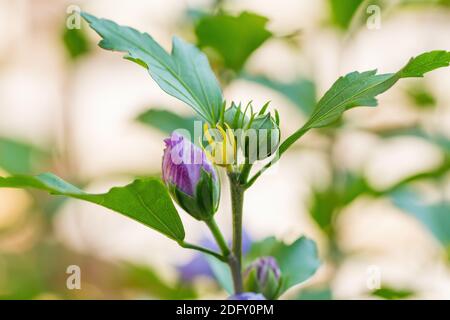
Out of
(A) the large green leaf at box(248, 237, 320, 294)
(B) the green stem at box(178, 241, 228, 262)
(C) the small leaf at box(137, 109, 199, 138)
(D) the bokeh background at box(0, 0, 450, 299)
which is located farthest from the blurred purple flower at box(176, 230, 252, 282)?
(B) the green stem at box(178, 241, 228, 262)

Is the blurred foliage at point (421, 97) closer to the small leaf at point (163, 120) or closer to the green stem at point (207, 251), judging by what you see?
the small leaf at point (163, 120)

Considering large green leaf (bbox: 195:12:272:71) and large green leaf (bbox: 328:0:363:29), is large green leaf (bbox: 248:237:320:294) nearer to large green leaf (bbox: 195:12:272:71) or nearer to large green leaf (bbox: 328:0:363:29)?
large green leaf (bbox: 195:12:272:71)

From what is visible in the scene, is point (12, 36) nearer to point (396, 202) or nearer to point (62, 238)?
point (62, 238)

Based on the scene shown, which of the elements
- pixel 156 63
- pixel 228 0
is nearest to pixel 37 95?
pixel 228 0

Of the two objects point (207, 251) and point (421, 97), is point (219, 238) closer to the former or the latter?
point (207, 251)

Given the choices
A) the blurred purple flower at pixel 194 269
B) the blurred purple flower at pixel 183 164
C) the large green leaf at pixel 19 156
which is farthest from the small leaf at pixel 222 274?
the large green leaf at pixel 19 156

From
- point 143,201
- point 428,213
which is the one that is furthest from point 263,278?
point 428,213
